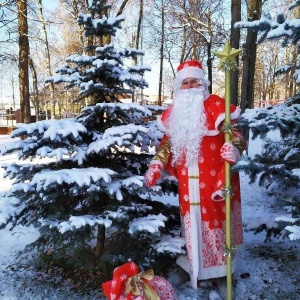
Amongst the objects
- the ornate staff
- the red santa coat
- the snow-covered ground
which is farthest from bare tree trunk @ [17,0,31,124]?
the ornate staff

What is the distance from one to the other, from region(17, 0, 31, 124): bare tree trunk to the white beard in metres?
8.45

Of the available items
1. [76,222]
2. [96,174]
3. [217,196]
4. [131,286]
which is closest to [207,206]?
[217,196]

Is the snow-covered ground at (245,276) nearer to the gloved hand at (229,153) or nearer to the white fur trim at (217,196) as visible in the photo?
the white fur trim at (217,196)

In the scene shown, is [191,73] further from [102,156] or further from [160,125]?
[102,156]

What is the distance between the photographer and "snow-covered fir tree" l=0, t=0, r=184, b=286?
2.60 meters

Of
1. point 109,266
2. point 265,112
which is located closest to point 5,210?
point 109,266

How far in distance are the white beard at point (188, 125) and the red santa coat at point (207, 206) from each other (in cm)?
6

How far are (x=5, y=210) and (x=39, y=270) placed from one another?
96cm

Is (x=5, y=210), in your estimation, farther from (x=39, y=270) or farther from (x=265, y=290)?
(x=265, y=290)

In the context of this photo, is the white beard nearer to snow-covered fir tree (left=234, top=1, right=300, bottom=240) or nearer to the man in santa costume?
the man in santa costume

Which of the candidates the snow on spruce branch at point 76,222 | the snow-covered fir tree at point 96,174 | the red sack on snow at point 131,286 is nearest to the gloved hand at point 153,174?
the snow-covered fir tree at point 96,174

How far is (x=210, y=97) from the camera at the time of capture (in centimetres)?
299

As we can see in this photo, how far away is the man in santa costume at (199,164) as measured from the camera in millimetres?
2896

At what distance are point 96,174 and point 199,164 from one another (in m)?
0.97
